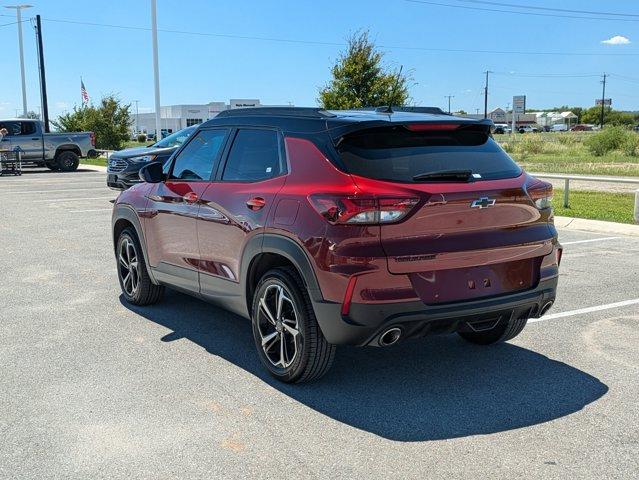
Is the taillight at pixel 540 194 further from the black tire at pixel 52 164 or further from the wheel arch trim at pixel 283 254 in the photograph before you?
the black tire at pixel 52 164

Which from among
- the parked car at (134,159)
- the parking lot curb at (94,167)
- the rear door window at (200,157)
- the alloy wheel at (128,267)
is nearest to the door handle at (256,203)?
the rear door window at (200,157)

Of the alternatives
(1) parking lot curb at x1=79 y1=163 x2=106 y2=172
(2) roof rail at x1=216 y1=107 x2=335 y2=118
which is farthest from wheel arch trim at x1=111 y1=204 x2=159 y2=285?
(1) parking lot curb at x1=79 y1=163 x2=106 y2=172

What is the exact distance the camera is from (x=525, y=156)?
125 feet

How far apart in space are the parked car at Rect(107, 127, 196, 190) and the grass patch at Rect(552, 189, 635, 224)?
27.9 ft

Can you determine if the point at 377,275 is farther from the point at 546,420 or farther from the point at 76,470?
the point at 76,470

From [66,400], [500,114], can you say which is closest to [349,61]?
[66,400]

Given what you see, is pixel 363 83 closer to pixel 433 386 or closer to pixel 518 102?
pixel 433 386

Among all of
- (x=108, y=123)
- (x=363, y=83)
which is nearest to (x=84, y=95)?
(x=108, y=123)

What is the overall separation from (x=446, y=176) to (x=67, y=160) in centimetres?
2638

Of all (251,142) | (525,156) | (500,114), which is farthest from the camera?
(500,114)

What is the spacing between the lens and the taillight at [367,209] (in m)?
3.99

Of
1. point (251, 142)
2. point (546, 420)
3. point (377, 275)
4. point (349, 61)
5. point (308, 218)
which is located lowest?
point (546, 420)

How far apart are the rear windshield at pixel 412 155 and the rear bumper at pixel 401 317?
0.77 metres

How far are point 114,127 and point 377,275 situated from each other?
133 feet
